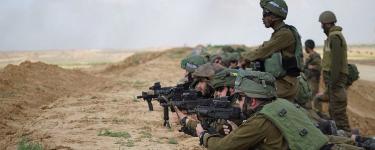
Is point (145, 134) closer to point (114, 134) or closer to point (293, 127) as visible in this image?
point (114, 134)

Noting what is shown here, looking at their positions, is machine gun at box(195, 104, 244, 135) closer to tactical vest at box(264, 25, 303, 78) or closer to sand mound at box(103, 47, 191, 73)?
tactical vest at box(264, 25, 303, 78)

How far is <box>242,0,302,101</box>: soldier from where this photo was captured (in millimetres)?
7180

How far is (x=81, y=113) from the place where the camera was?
501 inches

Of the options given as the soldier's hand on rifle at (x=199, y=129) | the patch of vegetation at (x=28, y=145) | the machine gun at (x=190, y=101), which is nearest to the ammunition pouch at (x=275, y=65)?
the machine gun at (x=190, y=101)

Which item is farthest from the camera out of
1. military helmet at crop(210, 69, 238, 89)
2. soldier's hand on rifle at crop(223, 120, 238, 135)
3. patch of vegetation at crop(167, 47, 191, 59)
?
patch of vegetation at crop(167, 47, 191, 59)

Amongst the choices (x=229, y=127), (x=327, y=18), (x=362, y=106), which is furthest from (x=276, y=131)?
(x=362, y=106)

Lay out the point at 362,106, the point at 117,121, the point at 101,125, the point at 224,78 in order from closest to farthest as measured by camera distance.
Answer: the point at 224,78
the point at 101,125
the point at 117,121
the point at 362,106

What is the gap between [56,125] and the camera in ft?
35.6

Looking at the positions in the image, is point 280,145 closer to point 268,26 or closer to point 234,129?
point 234,129

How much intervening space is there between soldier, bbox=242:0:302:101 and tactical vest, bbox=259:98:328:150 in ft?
7.32

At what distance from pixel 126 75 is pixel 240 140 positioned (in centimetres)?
2266

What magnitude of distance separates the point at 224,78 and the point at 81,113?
18.7ft

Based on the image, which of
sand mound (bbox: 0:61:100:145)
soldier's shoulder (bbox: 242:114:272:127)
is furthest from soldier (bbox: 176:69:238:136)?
sand mound (bbox: 0:61:100:145)

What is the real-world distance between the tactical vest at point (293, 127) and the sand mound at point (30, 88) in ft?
19.0
